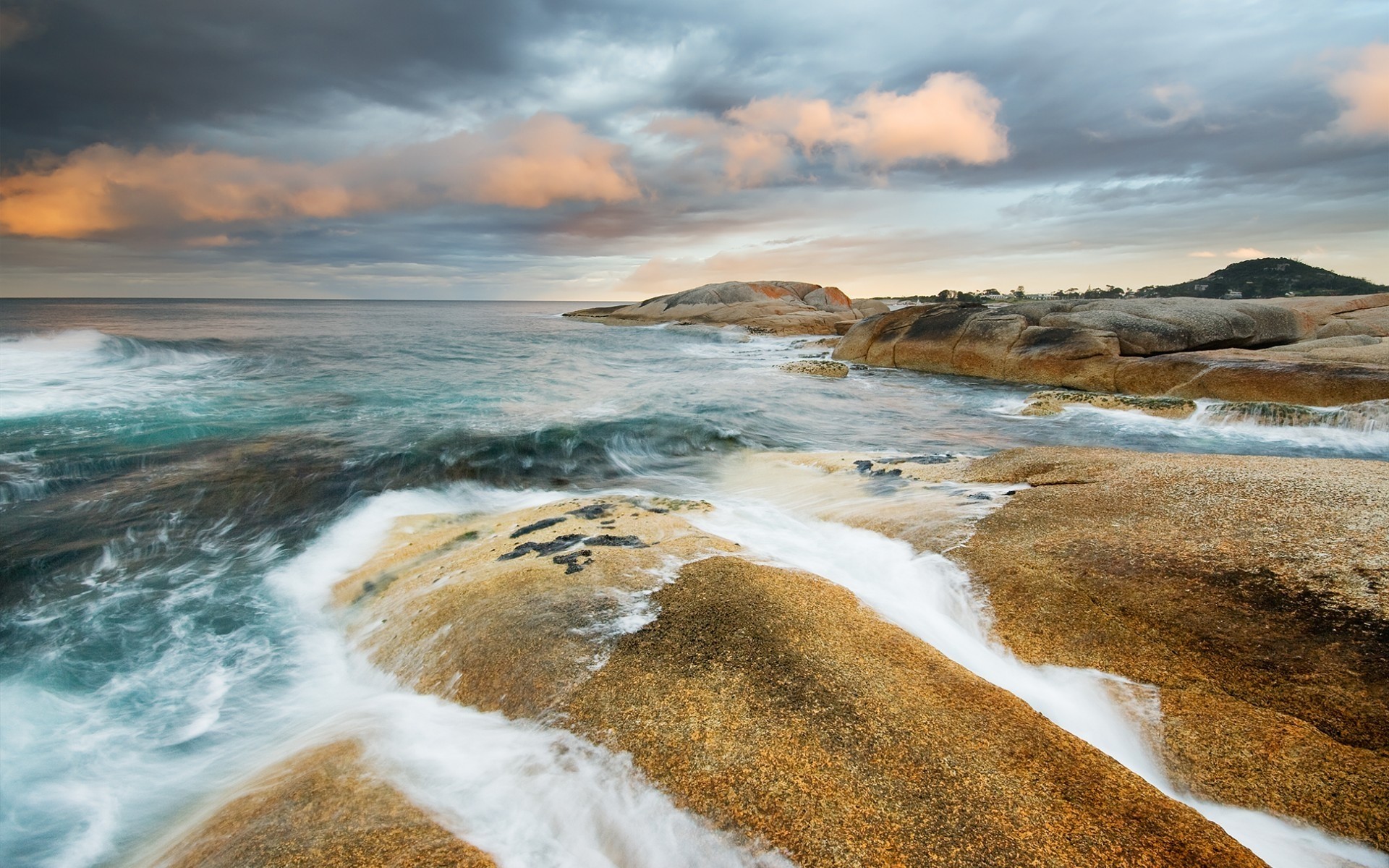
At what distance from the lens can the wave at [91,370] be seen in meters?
13.2

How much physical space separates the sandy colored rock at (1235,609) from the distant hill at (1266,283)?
36.0m

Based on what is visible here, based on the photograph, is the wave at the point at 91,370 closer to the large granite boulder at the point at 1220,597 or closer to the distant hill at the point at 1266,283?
the large granite boulder at the point at 1220,597

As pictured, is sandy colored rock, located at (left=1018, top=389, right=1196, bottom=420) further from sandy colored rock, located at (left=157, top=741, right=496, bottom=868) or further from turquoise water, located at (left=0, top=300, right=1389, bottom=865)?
sandy colored rock, located at (left=157, top=741, right=496, bottom=868)

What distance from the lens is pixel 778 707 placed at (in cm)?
268

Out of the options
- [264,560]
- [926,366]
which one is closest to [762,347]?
[926,366]

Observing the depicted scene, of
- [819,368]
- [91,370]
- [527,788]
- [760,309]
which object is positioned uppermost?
[760,309]

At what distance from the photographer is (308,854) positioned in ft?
7.10

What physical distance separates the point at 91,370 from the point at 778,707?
23.0 metres

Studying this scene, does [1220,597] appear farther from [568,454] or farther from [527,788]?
[568,454]

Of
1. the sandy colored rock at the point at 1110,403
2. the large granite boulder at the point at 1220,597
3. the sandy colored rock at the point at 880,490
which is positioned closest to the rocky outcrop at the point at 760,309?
the sandy colored rock at the point at 1110,403

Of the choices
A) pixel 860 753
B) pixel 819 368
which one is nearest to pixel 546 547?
pixel 860 753

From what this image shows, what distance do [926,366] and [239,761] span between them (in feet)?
60.4

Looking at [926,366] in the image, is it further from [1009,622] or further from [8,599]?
[8,599]

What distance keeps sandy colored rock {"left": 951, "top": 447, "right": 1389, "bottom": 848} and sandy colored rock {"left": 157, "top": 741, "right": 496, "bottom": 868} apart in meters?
2.95
